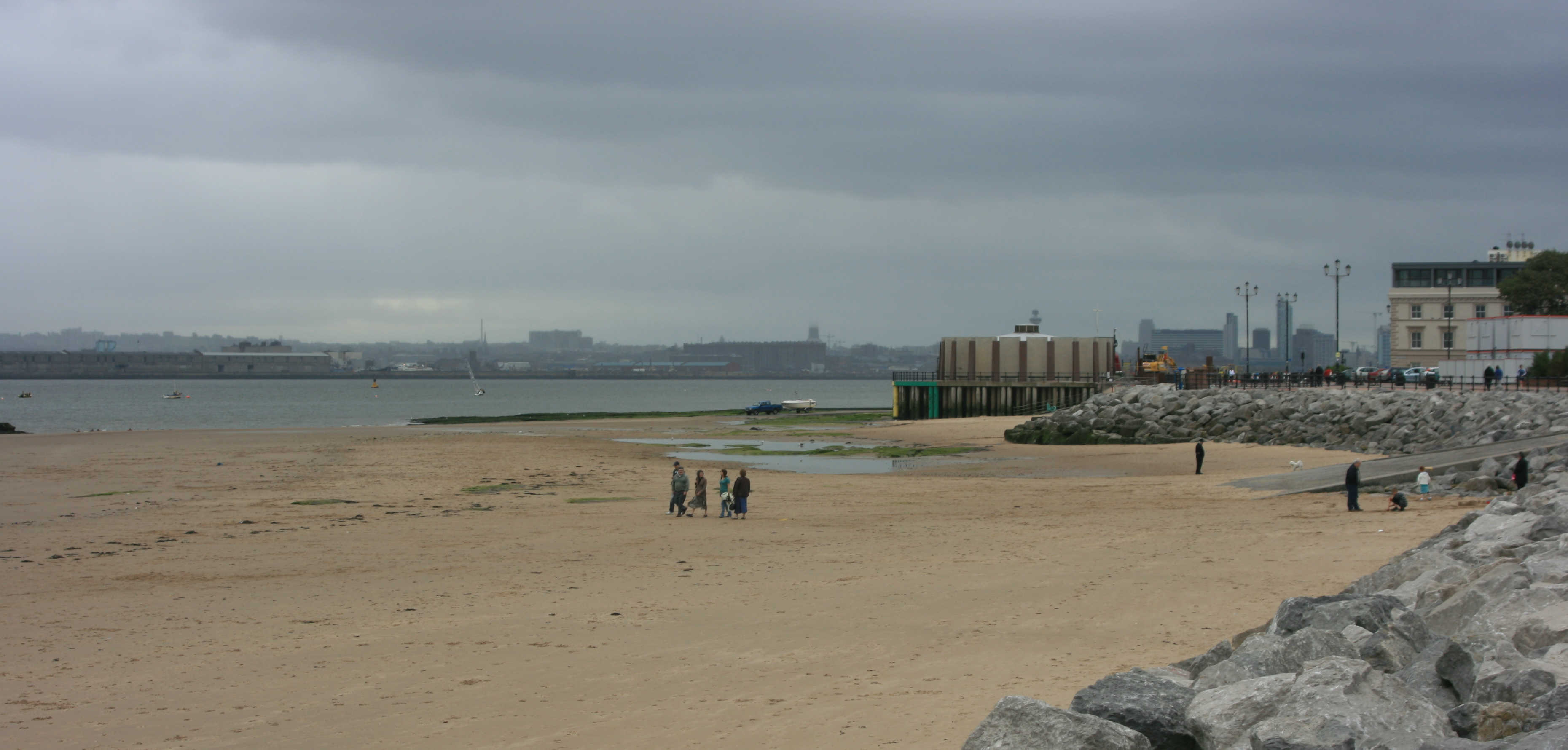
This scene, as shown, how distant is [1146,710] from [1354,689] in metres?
1.31

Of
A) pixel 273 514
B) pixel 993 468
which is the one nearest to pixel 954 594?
pixel 273 514

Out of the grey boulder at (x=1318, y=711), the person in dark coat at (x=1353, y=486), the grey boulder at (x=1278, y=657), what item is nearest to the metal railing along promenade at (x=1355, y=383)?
the person in dark coat at (x=1353, y=486)

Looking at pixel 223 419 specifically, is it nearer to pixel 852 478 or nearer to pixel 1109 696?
pixel 852 478

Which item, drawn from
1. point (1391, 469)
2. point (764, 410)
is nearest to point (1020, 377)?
point (764, 410)

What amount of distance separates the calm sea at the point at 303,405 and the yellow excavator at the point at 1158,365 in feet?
151

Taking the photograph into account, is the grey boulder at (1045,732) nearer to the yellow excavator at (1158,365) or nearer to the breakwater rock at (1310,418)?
the breakwater rock at (1310,418)

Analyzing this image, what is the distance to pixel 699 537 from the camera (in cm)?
2084

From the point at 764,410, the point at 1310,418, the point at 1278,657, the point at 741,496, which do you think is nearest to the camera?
the point at 1278,657

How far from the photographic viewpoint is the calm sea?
87062mm

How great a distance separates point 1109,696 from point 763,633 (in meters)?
5.87

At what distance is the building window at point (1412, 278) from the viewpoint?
86.8 metres

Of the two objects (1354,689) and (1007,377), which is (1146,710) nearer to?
(1354,689)

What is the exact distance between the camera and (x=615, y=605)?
14.4m

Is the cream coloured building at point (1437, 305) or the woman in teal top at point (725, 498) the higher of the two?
the cream coloured building at point (1437, 305)
